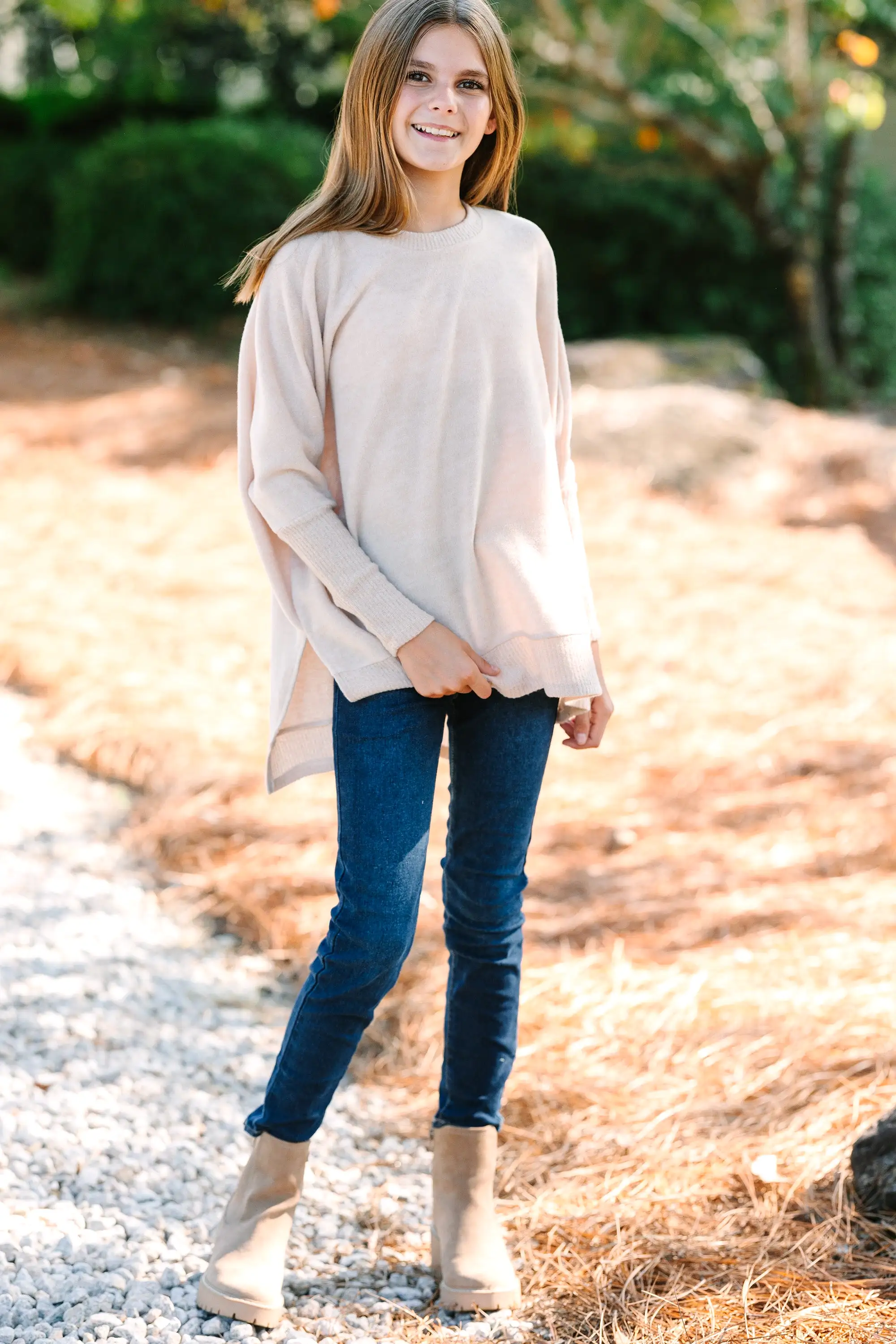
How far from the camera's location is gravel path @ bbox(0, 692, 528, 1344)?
6.09 ft

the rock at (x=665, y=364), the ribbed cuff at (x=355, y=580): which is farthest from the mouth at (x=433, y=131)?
the rock at (x=665, y=364)

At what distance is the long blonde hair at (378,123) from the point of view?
169cm

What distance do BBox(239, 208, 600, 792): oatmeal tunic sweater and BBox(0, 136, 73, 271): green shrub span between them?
9424mm

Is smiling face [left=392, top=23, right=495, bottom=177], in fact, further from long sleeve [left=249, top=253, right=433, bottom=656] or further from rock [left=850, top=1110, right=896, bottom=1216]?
rock [left=850, top=1110, right=896, bottom=1216]

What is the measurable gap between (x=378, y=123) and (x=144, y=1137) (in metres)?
1.58

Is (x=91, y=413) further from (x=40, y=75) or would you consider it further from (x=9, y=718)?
(x=40, y=75)

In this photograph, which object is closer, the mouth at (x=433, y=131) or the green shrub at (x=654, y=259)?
the mouth at (x=433, y=131)

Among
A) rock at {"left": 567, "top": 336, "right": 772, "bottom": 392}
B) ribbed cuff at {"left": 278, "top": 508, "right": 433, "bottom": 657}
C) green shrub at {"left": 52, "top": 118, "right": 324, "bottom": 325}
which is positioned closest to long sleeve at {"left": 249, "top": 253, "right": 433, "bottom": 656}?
ribbed cuff at {"left": 278, "top": 508, "right": 433, "bottom": 657}

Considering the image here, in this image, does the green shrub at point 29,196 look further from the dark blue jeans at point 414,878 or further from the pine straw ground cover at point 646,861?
the dark blue jeans at point 414,878

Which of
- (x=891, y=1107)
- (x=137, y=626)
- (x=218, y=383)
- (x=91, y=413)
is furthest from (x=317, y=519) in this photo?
(x=218, y=383)

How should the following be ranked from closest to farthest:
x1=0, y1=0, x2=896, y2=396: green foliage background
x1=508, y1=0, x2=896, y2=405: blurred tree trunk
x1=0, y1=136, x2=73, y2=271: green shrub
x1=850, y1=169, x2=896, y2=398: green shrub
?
x1=508, y1=0, x2=896, y2=405: blurred tree trunk, x1=0, y1=0, x2=896, y2=396: green foliage background, x1=850, y1=169, x2=896, y2=398: green shrub, x1=0, y1=136, x2=73, y2=271: green shrub

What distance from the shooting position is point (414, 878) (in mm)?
1725

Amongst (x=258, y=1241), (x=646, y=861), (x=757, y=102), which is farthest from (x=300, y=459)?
(x=757, y=102)

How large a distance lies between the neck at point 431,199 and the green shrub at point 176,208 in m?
7.48
